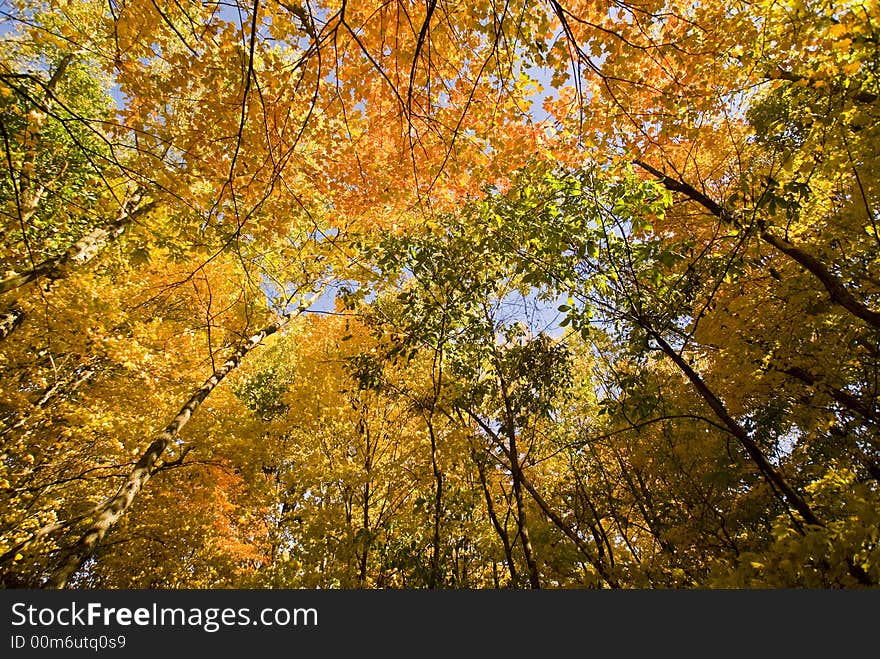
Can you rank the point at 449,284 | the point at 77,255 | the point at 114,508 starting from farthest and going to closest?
the point at 77,255 → the point at 449,284 → the point at 114,508

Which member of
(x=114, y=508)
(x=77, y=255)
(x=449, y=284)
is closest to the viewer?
(x=114, y=508)

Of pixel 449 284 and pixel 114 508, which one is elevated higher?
pixel 449 284

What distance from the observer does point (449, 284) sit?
5.61 meters

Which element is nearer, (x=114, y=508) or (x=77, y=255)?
(x=114, y=508)

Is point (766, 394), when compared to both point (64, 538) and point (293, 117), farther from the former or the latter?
point (64, 538)

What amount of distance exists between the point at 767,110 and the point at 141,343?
1170cm

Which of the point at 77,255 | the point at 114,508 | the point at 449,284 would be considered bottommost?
the point at 114,508

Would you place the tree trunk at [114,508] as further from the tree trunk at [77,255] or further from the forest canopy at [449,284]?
the tree trunk at [77,255]

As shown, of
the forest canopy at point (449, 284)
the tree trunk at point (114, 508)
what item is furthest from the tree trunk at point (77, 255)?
the tree trunk at point (114, 508)

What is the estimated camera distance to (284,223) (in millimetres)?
5391

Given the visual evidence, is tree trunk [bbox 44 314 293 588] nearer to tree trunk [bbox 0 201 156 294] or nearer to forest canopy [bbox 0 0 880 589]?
forest canopy [bbox 0 0 880 589]

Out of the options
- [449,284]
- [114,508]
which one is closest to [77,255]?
[114,508]

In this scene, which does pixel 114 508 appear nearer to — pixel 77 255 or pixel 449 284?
pixel 77 255

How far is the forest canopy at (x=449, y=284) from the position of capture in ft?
10.7
